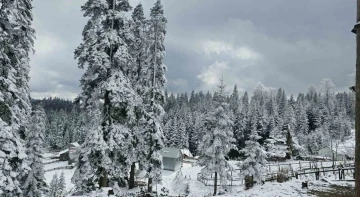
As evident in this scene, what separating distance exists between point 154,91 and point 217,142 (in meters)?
9.44

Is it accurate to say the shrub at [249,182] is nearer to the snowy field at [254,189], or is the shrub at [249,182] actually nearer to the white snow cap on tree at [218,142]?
the snowy field at [254,189]

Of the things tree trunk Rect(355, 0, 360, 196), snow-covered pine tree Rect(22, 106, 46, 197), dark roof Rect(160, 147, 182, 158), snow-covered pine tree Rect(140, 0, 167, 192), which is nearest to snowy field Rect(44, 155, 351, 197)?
snow-covered pine tree Rect(140, 0, 167, 192)

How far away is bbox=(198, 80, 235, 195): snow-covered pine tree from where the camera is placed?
97.2ft

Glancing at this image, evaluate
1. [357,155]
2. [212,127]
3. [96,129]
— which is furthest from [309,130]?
[357,155]

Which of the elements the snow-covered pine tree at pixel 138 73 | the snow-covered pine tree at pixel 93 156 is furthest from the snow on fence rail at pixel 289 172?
the snow-covered pine tree at pixel 93 156

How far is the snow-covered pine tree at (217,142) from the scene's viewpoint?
1166 inches

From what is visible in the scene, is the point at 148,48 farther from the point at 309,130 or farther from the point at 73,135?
the point at 73,135

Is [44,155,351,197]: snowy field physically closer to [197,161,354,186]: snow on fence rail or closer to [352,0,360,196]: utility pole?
[197,161,354,186]: snow on fence rail

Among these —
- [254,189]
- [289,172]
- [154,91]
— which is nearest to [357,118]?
[254,189]

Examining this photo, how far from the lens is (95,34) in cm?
1694

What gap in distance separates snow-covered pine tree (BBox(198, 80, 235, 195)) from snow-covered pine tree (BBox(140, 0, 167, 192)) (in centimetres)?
719

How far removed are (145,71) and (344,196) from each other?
17135mm

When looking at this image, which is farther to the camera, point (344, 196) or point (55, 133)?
point (55, 133)

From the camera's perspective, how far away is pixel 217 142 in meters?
29.5
